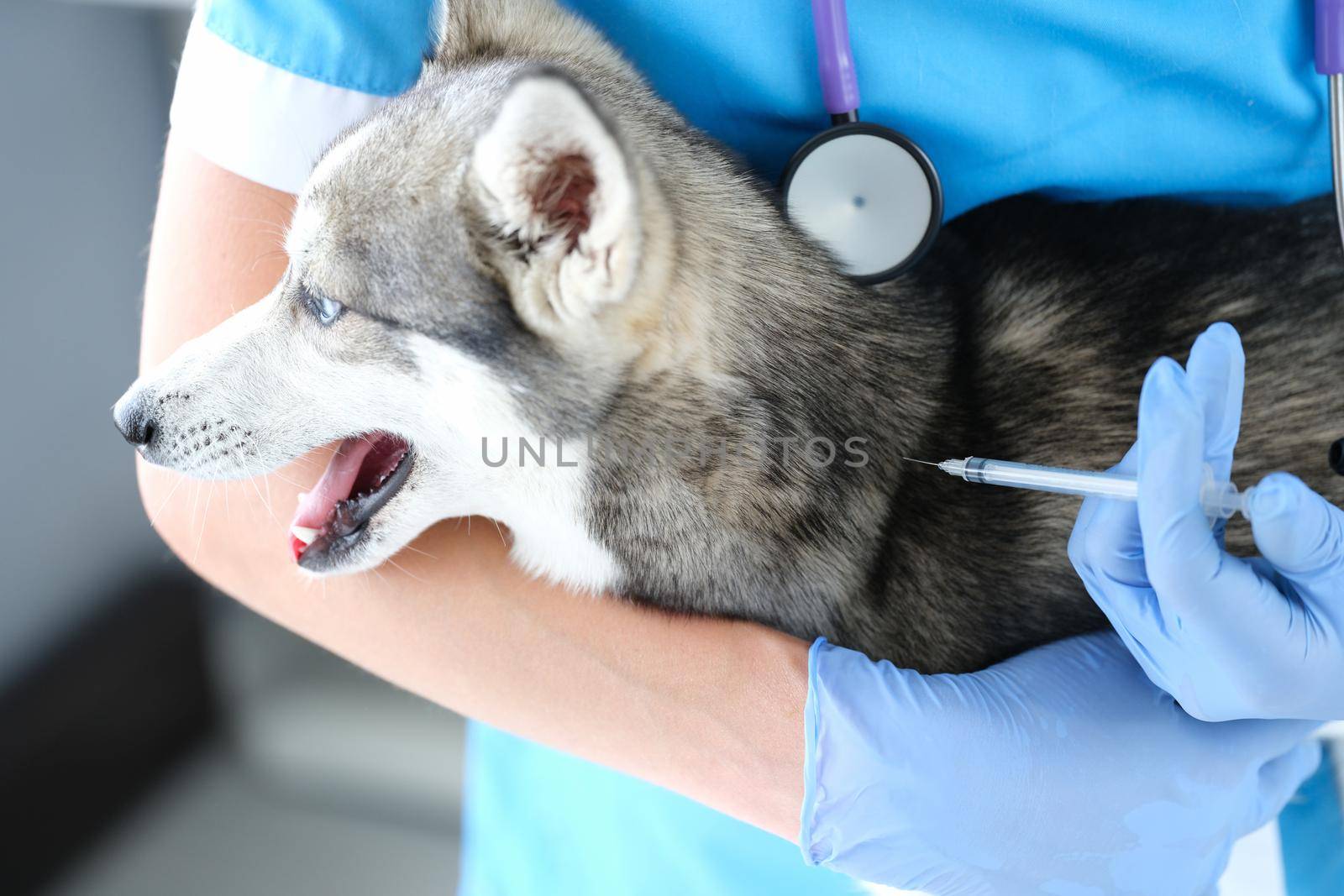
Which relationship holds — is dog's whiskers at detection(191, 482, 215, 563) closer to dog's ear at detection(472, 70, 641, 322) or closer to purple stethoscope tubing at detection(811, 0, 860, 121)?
dog's ear at detection(472, 70, 641, 322)

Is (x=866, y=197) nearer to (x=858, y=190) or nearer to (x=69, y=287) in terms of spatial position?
(x=858, y=190)

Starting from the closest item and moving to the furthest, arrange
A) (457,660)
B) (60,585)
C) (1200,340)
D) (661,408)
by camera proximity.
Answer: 1. (1200,340)
2. (661,408)
3. (457,660)
4. (60,585)

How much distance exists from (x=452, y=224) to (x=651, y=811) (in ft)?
2.02

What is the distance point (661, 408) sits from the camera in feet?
2.60

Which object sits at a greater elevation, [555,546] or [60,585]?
[555,546]

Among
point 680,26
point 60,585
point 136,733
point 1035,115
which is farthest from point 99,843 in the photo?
point 1035,115

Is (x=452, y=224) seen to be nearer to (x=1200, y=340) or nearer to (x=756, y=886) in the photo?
(x=1200, y=340)

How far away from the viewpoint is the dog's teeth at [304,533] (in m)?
0.87

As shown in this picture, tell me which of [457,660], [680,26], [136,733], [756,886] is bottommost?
[136,733]

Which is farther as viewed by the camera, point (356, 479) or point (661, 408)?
point (356, 479)

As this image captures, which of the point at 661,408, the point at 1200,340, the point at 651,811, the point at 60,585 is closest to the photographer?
the point at 1200,340

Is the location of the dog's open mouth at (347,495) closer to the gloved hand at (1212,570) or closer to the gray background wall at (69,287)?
the gloved hand at (1212,570)

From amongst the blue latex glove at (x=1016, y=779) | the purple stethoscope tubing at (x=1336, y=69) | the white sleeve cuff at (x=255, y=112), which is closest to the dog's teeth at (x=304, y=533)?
the white sleeve cuff at (x=255, y=112)

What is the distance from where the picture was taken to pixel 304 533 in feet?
2.85
